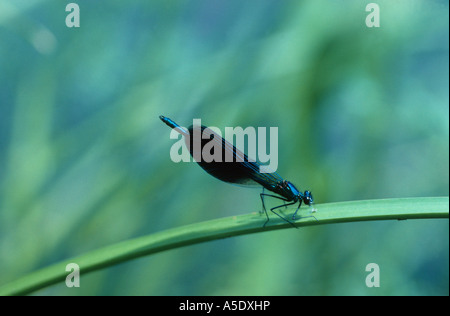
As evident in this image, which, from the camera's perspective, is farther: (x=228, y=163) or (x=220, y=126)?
(x=220, y=126)

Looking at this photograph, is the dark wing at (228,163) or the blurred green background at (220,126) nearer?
the dark wing at (228,163)

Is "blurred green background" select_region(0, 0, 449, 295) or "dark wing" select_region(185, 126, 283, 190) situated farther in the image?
"blurred green background" select_region(0, 0, 449, 295)

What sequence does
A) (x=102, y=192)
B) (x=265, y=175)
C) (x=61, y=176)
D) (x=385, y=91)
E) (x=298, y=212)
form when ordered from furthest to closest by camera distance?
(x=385, y=91) → (x=61, y=176) → (x=102, y=192) → (x=265, y=175) → (x=298, y=212)

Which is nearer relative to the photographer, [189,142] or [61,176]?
[189,142]

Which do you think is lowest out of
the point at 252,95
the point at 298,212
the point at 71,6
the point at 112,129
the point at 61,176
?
the point at 298,212

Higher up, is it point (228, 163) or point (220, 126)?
point (220, 126)

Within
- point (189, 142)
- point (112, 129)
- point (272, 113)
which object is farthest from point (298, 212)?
point (112, 129)

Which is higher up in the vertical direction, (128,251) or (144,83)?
(144,83)

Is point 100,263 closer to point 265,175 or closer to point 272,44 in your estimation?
point 265,175
